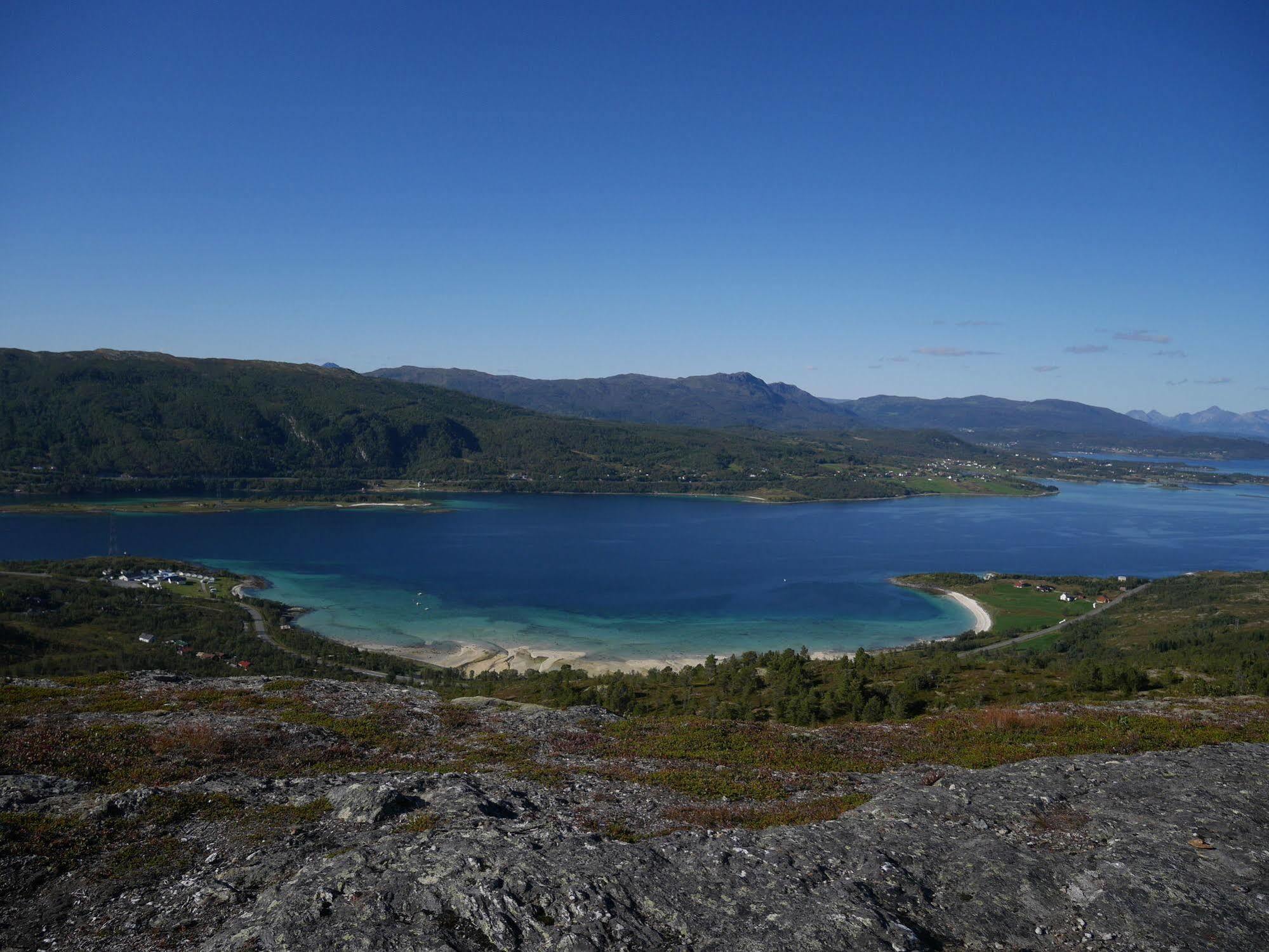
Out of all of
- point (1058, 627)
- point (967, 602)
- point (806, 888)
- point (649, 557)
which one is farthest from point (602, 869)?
point (649, 557)

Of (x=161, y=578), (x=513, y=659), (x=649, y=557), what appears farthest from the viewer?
(x=649, y=557)

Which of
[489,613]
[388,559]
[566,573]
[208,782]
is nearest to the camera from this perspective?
[208,782]

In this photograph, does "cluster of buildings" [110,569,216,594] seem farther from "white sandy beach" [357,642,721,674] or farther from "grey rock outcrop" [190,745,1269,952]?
"grey rock outcrop" [190,745,1269,952]

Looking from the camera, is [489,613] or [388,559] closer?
[489,613]

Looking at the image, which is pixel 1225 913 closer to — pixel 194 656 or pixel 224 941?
pixel 224 941

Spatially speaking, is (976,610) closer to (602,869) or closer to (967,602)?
(967,602)

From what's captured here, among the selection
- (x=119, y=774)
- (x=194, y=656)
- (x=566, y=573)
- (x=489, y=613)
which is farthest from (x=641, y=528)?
(x=119, y=774)
